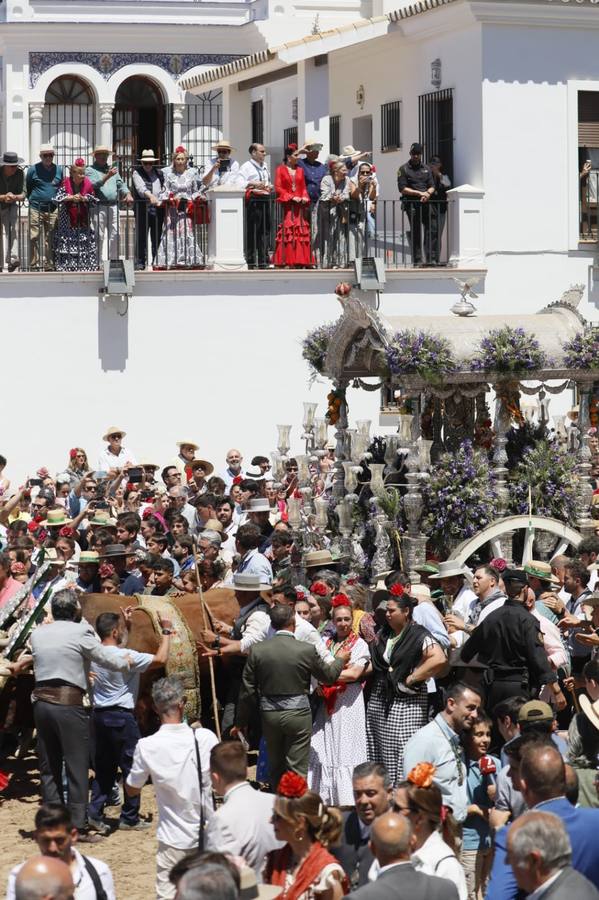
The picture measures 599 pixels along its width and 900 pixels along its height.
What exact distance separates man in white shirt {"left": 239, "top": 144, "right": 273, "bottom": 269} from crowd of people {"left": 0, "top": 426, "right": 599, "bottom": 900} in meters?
6.91

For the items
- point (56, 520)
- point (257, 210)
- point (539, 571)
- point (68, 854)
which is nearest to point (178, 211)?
point (257, 210)

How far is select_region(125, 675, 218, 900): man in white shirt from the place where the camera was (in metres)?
9.54

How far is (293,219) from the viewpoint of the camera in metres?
23.2

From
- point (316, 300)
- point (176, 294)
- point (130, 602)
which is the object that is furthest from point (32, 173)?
point (130, 602)

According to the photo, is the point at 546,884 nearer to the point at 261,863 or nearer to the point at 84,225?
the point at 261,863

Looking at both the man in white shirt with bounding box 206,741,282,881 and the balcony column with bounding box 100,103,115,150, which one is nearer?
the man in white shirt with bounding box 206,741,282,881

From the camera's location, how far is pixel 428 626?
12.1 m

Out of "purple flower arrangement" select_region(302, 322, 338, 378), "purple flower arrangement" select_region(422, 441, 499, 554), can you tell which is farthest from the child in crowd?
"purple flower arrangement" select_region(302, 322, 338, 378)

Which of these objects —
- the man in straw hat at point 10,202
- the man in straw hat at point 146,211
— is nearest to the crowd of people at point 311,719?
the man in straw hat at point 10,202

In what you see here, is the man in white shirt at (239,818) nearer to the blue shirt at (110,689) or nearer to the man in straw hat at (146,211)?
the blue shirt at (110,689)

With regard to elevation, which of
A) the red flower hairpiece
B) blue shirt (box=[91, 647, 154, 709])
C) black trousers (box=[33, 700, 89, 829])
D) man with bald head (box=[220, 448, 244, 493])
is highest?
man with bald head (box=[220, 448, 244, 493])

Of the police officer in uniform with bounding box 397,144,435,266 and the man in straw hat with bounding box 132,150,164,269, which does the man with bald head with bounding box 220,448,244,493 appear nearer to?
the man in straw hat with bounding box 132,150,164,269

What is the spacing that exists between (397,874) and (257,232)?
1685 centimetres

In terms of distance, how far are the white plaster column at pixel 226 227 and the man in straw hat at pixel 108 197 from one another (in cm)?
110
